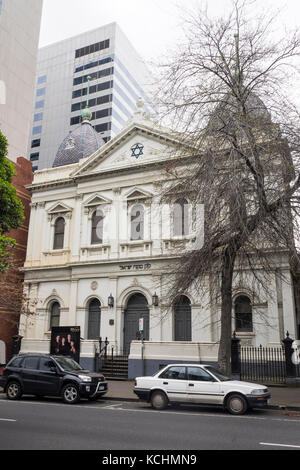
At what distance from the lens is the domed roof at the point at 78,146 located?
101 ft

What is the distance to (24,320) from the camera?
27234mm

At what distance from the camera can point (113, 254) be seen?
2545 centimetres

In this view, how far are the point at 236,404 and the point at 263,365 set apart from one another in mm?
8921

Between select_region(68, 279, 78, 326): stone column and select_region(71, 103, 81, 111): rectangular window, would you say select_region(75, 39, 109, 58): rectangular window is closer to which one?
select_region(71, 103, 81, 111): rectangular window

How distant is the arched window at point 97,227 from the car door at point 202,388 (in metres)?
15.2

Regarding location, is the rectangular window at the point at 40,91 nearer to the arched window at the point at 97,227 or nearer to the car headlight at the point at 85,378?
the arched window at the point at 97,227

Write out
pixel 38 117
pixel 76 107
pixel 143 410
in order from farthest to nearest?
1. pixel 38 117
2. pixel 76 107
3. pixel 143 410

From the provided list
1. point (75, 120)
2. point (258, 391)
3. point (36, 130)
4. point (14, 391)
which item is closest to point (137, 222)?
point (14, 391)

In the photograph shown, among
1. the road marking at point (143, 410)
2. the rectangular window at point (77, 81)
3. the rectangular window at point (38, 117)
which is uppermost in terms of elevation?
the rectangular window at point (77, 81)

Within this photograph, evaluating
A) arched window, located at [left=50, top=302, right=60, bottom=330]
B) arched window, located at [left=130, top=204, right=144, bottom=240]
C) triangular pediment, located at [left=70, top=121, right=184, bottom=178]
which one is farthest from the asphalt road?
triangular pediment, located at [left=70, top=121, right=184, bottom=178]

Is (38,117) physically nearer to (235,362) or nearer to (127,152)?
(127,152)

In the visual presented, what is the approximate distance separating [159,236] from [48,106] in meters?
57.1

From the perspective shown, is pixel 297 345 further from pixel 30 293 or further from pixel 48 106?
pixel 48 106

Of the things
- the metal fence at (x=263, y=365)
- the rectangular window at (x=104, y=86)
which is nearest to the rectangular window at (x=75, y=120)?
the rectangular window at (x=104, y=86)
